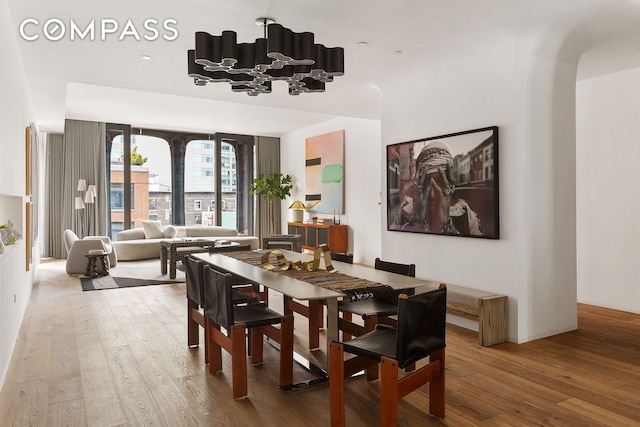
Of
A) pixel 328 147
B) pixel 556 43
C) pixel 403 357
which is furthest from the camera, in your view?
pixel 328 147

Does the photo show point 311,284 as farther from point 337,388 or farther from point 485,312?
point 485,312

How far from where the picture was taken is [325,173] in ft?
31.7

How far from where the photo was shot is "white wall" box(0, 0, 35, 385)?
3.12 m

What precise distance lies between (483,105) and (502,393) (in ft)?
8.21

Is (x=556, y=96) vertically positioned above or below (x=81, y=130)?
below

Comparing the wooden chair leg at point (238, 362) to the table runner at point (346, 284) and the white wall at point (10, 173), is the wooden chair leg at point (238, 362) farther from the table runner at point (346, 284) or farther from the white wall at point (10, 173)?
the white wall at point (10, 173)

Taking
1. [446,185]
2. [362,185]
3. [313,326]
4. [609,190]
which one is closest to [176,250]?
[362,185]

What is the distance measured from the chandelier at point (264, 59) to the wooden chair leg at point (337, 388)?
171 cm

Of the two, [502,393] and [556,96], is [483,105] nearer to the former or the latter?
[556,96]

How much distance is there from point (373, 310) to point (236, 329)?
0.92 metres

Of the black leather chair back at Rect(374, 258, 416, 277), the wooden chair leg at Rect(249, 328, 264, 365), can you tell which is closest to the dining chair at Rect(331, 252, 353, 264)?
the black leather chair back at Rect(374, 258, 416, 277)

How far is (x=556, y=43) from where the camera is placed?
3805 mm

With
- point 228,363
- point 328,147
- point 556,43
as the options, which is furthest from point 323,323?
point 328,147

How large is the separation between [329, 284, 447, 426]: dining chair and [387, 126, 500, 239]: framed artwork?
6.41 ft
